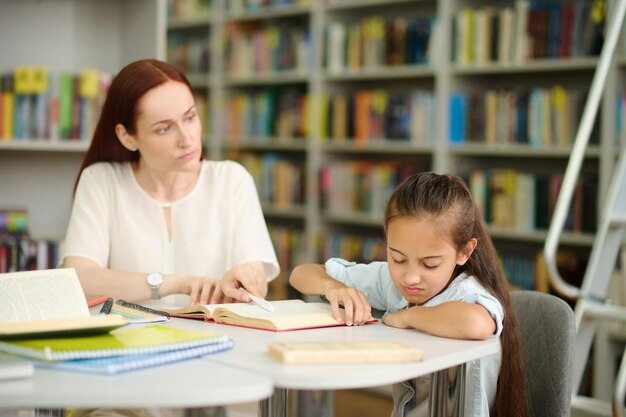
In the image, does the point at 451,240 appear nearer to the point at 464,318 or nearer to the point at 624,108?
the point at 464,318

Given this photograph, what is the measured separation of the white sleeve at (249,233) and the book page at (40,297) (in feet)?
2.18

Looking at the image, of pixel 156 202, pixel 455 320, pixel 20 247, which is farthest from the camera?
pixel 20 247

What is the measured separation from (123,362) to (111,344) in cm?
10

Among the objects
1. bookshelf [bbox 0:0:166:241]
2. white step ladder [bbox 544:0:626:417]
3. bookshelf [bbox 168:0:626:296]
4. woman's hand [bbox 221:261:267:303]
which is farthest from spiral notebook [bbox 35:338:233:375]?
bookshelf [bbox 168:0:626:296]

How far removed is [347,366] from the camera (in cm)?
124

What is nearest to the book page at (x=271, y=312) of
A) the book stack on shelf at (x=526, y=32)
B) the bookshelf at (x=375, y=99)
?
the bookshelf at (x=375, y=99)

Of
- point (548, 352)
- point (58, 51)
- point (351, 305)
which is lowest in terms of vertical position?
point (548, 352)

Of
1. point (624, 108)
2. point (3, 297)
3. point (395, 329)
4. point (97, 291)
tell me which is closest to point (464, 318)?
point (395, 329)

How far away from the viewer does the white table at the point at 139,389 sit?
1.08 m

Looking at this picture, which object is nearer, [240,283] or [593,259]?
[240,283]

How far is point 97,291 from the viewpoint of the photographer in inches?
81.2

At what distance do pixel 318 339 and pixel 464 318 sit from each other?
24 cm

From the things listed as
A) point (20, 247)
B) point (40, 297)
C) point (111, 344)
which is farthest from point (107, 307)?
point (20, 247)

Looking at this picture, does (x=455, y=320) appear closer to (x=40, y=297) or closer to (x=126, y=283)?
(x=40, y=297)
